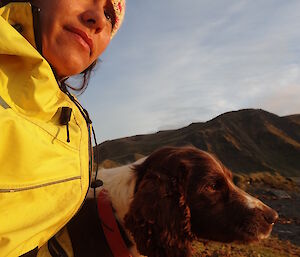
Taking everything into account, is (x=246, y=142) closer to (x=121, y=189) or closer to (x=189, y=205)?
(x=189, y=205)

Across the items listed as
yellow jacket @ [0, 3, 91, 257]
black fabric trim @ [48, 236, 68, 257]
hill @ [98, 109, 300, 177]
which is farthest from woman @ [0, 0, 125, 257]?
hill @ [98, 109, 300, 177]

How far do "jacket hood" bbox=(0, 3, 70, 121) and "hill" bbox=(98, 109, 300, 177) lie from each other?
135ft

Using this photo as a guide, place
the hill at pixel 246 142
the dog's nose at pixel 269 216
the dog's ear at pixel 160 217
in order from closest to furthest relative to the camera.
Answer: the dog's ear at pixel 160 217, the dog's nose at pixel 269 216, the hill at pixel 246 142

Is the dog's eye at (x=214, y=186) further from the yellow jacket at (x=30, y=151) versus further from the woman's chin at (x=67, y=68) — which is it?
the woman's chin at (x=67, y=68)

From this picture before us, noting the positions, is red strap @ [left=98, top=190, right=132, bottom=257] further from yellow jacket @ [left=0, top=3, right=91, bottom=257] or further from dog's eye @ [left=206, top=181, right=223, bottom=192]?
dog's eye @ [left=206, top=181, right=223, bottom=192]

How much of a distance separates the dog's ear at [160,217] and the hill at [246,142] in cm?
4006

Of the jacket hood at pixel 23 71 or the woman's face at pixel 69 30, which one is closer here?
the jacket hood at pixel 23 71

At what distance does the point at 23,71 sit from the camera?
1.75 metres

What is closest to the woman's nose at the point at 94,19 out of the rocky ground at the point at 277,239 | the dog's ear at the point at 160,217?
the dog's ear at the point at 160,217

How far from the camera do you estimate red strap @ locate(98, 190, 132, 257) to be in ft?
8.27

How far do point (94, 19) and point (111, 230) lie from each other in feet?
5.01

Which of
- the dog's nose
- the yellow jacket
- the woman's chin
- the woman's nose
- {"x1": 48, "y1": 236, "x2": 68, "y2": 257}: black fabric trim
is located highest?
the woman's nose

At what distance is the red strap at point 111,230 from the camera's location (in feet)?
8.27

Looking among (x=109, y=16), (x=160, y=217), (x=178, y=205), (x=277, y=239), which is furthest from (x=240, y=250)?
(x=109, y=16)
